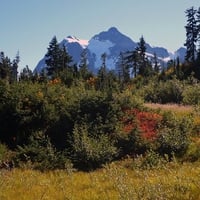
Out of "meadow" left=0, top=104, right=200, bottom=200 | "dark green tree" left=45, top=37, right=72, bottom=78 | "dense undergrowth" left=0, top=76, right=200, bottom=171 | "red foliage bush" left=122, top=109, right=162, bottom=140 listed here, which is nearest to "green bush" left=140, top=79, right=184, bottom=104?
"dense undergrowth" left=0, top=76, right=200, bottom=171

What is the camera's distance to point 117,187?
6641 mm

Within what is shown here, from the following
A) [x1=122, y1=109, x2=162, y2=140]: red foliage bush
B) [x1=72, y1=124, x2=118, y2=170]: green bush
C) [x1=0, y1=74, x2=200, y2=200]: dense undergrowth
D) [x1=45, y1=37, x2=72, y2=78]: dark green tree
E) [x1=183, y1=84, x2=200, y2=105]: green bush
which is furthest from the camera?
[x1=45, y1=37, x2=72, y2=78]: dark green tree

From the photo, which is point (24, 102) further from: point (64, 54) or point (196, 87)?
point (64, 54)

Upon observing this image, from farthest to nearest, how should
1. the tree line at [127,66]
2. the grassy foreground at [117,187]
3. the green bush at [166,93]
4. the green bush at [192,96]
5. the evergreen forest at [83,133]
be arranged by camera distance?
1. the tree line at [127,66]
2. the green bush at [166,93]
3. the green bush at [192,96]
4. the evergreen forest at [83,133]
5. the grassy foreground at [117,187]

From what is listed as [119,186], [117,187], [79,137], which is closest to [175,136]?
[79,137]

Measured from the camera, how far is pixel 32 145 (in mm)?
16203

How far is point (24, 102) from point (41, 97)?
772 mm

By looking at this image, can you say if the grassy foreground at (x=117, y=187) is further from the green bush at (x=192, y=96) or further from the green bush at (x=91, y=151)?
the green bush at (x=192, y=96)

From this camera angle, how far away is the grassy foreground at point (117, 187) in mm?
6636

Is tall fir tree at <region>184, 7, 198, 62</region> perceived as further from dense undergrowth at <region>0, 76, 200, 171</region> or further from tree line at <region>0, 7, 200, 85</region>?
dense undergrowth at <region>0, 76, 200, 171</region>

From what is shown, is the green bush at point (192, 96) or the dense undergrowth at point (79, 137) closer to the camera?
the dense undergrowth at point (79, 137)

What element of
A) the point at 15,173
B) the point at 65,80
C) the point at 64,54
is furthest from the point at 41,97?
the point at 64,54

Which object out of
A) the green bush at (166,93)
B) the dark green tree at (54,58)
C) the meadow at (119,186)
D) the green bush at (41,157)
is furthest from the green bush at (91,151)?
the dark green tree at (54,58)

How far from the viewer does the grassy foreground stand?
664 cm
